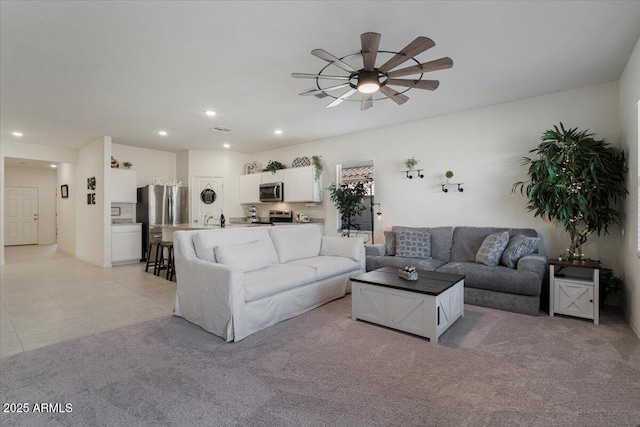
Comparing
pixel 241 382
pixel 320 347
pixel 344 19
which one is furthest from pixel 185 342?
pixel 344 19

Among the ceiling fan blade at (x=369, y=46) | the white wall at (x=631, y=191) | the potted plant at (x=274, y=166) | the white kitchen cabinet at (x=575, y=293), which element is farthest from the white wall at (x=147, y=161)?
the white wall at (x=631, y=191)

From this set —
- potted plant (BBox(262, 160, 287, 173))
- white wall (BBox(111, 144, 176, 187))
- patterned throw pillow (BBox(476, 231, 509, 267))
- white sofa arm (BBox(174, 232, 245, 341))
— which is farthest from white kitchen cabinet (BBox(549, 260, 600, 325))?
white wall (BBox(111, 144, 176, 187))

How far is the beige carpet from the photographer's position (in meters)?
1.84

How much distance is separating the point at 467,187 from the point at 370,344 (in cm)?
317

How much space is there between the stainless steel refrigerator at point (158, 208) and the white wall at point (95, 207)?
0.81 meters

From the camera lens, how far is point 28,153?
7.01m

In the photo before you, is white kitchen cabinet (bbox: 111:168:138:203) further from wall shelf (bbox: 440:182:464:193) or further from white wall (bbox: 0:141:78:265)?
wall shelf (bbox: 440:182:464:193)

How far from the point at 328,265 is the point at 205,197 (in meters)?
5.08

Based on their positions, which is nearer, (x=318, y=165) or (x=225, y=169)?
(x=318, y=165)

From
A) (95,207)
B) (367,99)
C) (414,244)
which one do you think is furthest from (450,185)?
(95,207)

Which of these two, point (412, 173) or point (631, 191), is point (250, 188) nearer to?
point (412, 173)

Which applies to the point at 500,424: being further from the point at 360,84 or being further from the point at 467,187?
the point at 467,187

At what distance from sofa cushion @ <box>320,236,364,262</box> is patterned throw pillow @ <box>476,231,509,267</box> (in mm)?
1581

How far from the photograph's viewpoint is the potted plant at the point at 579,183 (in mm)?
3395
